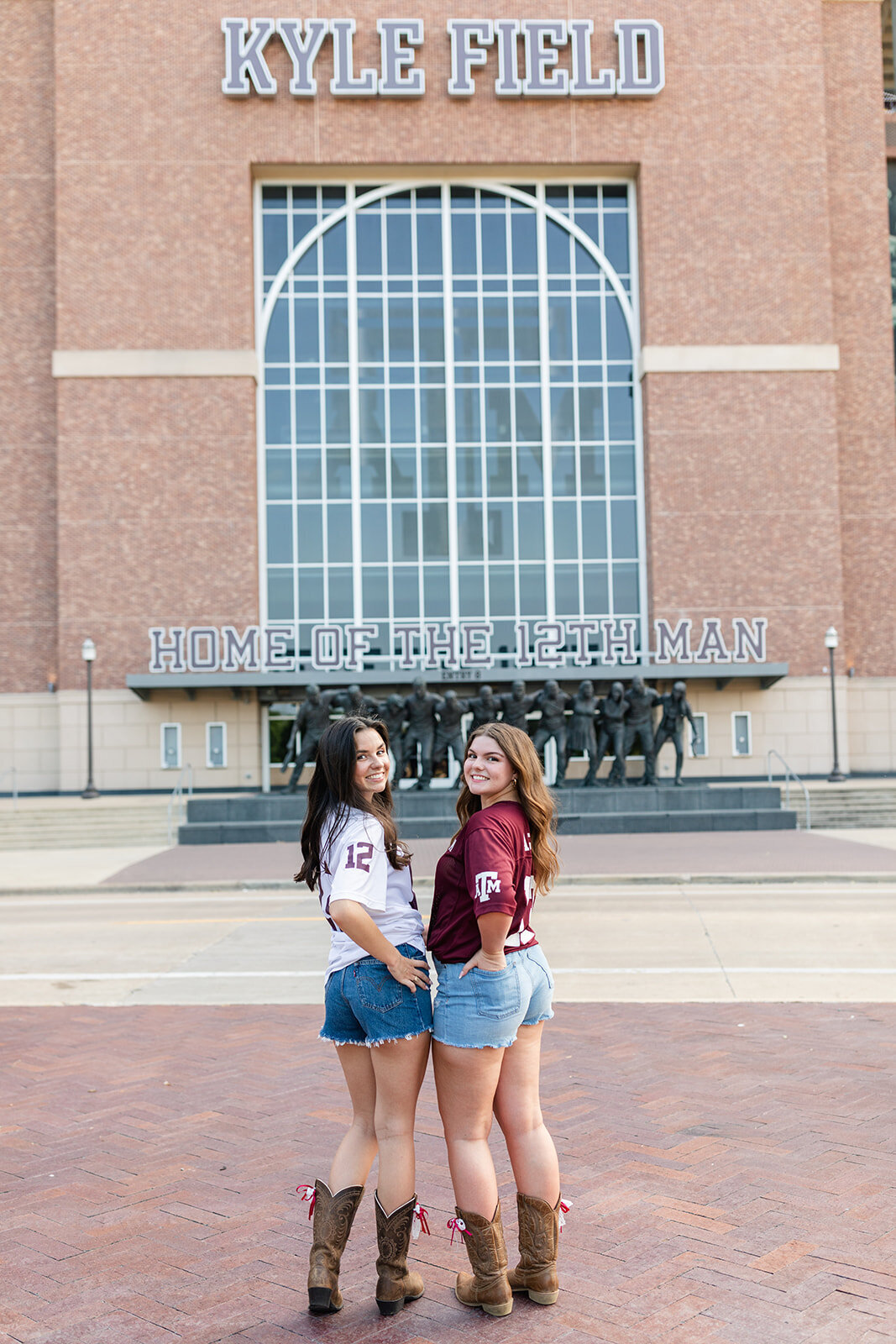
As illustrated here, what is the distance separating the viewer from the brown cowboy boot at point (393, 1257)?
3.56 m

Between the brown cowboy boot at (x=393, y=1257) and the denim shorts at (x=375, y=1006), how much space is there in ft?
1.66

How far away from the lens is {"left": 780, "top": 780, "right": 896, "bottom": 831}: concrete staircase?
24.7 m

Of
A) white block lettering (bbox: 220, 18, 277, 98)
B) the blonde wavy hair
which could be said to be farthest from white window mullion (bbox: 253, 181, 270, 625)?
the blonde wavy hair

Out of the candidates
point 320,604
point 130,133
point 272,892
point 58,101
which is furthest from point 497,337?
point 272,892

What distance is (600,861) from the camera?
17.3 metres

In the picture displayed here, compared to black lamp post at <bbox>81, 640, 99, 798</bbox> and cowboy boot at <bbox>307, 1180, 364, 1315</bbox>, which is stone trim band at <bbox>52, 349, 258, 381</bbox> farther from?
cowboy boot at <bbox>307, 1180, 364, 1315</bbox>

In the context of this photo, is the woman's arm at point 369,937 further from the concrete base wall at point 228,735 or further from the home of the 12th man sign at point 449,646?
the concrete base wall at point 228,735

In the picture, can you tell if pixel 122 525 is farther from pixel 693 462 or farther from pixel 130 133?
pixel 693 462

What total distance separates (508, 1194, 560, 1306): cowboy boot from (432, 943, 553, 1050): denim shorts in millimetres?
553

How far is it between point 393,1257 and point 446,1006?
30.3 inches

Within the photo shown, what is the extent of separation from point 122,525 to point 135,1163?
2960 cm

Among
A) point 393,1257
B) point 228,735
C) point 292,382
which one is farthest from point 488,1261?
point 292,382

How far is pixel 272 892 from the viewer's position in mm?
15734

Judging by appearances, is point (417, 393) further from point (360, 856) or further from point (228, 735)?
point (360, 856)
